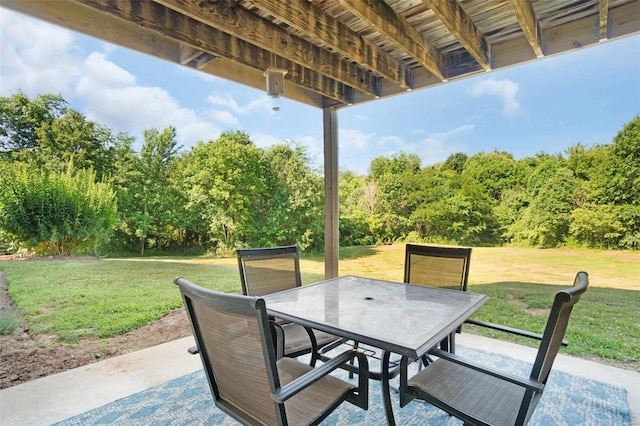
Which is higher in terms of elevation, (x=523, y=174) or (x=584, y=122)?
(x=584, y=122)

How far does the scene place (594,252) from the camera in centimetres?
305

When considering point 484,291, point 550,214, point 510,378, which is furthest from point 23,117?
point 550,214

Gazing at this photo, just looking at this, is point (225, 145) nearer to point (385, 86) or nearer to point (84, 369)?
point (385, 86)

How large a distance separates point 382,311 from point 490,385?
0.60 meters

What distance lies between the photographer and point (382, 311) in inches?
70.5

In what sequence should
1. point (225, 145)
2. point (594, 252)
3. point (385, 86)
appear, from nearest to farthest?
point (594, 252), point (385, 86), point (225, 145)

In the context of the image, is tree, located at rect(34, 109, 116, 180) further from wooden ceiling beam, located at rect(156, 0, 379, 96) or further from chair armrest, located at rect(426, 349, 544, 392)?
chair armrest, located at rect(426, 349, 544, 392)

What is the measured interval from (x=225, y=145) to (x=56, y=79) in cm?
175

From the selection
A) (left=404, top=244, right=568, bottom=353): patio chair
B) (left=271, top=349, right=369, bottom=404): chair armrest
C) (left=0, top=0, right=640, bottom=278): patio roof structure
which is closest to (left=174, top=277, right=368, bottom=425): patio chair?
(left=271, top=349, right=369, bottom=404): chair armrest

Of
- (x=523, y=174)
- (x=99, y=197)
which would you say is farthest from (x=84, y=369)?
(x=523, y=174)

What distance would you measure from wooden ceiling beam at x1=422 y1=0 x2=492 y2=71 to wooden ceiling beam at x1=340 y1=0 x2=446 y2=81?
32 cm

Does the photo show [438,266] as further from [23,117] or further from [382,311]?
[23,117]

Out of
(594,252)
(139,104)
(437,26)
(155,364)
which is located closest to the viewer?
(437,26)

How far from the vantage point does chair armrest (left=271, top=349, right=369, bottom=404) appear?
110 cm
